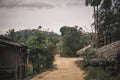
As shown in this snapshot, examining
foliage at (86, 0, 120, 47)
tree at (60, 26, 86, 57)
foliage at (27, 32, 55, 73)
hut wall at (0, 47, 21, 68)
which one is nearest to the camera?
foliage at (86, 0, 120, 47)

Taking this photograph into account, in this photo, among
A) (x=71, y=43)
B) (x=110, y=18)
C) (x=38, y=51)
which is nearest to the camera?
(x=110, y=18)

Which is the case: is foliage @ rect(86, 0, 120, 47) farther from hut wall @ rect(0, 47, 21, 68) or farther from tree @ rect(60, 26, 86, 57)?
tree @ rect(60, 26, 86, 57)

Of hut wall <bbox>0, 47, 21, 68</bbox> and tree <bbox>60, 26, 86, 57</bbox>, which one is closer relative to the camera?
hut wall <bbox>0, 47, 21, 68</bbox>

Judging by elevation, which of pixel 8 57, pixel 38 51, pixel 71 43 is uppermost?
pixel 71 43

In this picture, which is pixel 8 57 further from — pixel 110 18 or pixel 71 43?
pixel 71 43

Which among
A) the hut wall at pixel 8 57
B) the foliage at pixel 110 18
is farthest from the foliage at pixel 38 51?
the foliage at pixel 110 18

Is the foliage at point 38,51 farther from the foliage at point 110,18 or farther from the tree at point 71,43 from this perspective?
the tree at point 71,43

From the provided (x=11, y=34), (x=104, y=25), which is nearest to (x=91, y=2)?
(x=104, y=25)

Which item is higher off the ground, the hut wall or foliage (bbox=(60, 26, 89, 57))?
foliage (bbox=(60, 26, 89, 57))

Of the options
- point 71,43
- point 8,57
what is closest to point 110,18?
point 8,57

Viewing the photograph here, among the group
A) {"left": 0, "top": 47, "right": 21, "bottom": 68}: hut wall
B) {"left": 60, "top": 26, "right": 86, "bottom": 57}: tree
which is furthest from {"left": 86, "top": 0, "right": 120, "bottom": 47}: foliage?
{"left": 60, "top": 26, "right": 86, "bottom": 57}: tree

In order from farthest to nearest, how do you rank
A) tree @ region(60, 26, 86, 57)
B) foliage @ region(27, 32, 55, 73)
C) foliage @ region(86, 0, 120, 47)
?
tree @ region(60, 26, 86, 57), foliage @ region(27, 32, 55, 73), foliage @ region(86, 0, 120, 47)

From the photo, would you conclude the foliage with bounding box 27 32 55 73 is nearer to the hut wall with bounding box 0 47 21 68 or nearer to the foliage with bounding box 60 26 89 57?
the hut wall with bounding box 0 47 21 68

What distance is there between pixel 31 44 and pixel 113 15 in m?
14.7
